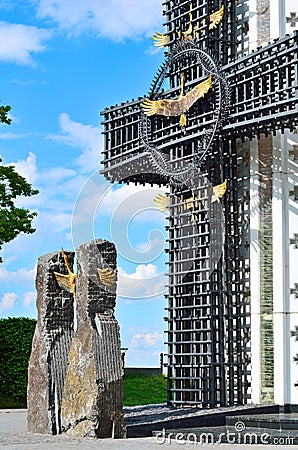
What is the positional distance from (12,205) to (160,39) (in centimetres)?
593

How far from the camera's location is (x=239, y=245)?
42.9ft

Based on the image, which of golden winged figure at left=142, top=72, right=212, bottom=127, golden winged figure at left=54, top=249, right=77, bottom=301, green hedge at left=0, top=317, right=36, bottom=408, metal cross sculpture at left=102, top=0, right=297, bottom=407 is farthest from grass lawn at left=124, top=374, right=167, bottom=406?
golden winged figure at left=54, top=249, right=77, bottom=301

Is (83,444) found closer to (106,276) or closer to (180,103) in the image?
(106,276)

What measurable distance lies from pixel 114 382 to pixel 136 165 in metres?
5.20

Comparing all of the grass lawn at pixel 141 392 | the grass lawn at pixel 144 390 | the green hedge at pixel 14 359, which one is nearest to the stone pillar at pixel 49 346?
the grass lawn at pixel 141 392

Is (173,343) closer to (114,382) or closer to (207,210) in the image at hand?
(207,210)

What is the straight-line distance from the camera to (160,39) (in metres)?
14.4

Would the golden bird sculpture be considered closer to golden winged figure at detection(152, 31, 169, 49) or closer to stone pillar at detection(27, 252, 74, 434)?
golden winged figure at detection(152, 31, 169, 49)

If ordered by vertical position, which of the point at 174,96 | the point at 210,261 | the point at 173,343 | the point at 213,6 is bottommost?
the point at 173,343

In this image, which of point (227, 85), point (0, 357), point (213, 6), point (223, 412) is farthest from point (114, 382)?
point (0, 357)

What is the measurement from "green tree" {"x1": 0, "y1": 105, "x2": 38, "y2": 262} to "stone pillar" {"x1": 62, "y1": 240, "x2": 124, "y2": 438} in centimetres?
810

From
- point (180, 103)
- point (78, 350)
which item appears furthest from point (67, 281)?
point (180, 103)

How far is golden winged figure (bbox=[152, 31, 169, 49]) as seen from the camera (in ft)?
47.1

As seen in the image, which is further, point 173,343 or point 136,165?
point 136,165
